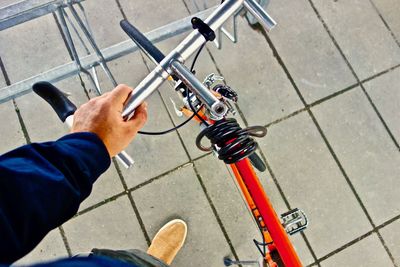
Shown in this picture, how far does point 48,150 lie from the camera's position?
114cm

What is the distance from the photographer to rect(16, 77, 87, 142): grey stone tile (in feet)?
8.24

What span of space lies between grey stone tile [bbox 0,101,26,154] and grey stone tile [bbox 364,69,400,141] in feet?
7.63

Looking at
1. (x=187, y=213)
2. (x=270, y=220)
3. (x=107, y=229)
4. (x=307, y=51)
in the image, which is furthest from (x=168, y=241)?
(x=307, y=51)

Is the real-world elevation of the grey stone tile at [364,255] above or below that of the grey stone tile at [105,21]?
below

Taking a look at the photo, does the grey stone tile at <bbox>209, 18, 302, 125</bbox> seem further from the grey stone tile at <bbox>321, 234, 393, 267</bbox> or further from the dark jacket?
the dark jacket

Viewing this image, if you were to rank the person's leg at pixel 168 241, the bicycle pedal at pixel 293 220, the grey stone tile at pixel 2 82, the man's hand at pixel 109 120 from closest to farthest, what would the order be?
the man's hand at pixel 109 120 → the bicycle pedal at pixel 293 220 → the person's leg at pixel 168 241 → the grey stone tile at pixel 2 82

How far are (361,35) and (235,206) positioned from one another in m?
1.53

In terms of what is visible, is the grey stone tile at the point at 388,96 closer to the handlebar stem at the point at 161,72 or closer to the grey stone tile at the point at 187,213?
the grey stone tile at the point at 187,213

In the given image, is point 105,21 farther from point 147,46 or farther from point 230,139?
point 230,139

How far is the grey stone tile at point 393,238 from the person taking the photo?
8.30 feet

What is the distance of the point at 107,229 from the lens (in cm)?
241

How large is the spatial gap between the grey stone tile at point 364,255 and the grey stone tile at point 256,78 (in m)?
0.95

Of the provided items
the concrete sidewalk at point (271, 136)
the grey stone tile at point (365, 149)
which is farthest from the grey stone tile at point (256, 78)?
the grey stone tile at point (365, 149)

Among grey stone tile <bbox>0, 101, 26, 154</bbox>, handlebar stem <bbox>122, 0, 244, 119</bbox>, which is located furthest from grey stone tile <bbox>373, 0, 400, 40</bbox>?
grey stone tile <bbox>0, 101, 26, 154</bbox>
